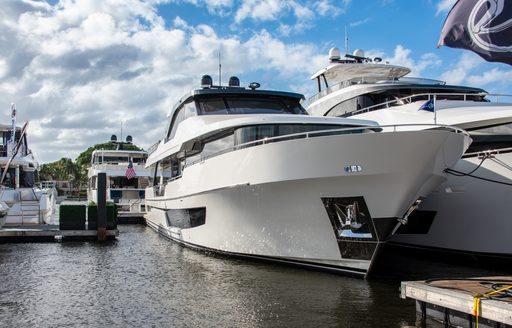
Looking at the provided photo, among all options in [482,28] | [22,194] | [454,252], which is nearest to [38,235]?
[22,194]

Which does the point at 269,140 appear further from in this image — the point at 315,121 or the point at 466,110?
the point at 466,110

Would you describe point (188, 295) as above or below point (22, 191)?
below

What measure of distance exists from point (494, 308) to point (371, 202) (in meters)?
3.50

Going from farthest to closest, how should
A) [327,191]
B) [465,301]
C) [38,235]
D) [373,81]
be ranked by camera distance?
[373,81] < [38,235] < [327,191] < [465,301]

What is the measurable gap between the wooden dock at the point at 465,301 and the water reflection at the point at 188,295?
1.39 feet

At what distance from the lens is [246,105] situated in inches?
→ 571

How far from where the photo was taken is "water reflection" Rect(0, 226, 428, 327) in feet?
24.7

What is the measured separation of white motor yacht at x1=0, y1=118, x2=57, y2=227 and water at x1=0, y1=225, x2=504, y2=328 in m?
7.38

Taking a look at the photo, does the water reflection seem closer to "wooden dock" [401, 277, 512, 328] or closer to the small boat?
"wooden dock" [401, 277, 512, 328]

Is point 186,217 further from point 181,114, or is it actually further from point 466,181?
point 466,181

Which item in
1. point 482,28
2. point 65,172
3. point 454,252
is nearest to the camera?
point 482,28

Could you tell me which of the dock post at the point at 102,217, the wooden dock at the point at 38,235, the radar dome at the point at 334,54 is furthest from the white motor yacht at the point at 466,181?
the wooden dock at the point at 38,235

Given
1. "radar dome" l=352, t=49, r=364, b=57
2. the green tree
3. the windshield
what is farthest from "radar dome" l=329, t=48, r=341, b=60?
the green tree

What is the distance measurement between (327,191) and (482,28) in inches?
154
